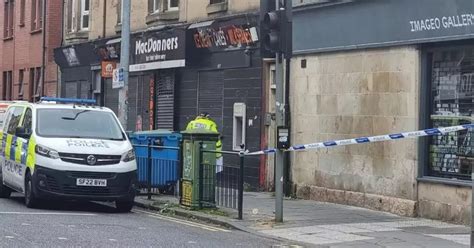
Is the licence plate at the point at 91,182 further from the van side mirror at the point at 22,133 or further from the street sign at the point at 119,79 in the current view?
the street sign at the point at 119,79

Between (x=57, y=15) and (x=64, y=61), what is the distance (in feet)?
6.58

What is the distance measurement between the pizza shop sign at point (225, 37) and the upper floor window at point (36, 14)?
12784 millimetres

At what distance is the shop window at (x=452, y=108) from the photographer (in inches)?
523

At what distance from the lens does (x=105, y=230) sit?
11930 millimetres

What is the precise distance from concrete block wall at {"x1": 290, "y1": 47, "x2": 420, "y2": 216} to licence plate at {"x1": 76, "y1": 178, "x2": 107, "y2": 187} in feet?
14.8

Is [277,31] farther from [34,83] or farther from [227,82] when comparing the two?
[34,83]

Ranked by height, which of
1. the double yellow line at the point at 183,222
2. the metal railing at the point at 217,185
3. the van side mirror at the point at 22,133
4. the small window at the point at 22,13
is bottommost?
the double yellow line at the point at 183,222

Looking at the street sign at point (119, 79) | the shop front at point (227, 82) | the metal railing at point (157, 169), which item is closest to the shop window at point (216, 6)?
the shop front at point (227, 82)

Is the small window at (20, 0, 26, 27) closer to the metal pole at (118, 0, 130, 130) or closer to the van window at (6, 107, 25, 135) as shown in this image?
the metal pole at (118, 0, 130, 130)

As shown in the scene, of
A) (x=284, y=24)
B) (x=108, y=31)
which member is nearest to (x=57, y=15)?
(x=108, y=31)

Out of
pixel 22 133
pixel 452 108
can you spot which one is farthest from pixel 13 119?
pixel 452 108

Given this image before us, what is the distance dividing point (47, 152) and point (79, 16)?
15793mm

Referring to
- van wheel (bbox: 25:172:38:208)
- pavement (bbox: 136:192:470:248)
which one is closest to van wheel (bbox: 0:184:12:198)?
van wheel (bbox: 25:172:38:208)

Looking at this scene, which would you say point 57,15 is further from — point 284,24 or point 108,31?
point 284,24
